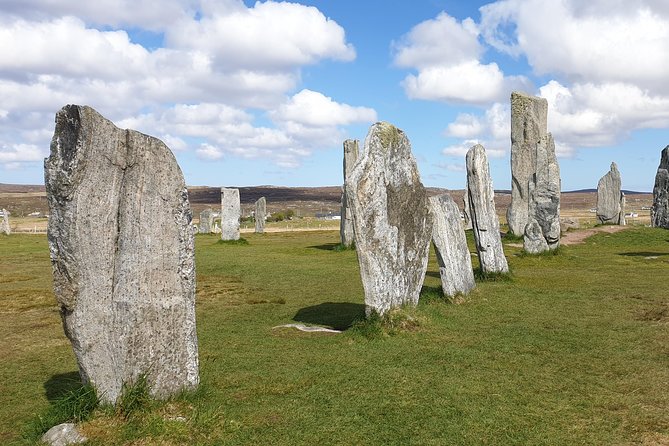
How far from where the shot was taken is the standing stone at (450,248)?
1351 centimetres

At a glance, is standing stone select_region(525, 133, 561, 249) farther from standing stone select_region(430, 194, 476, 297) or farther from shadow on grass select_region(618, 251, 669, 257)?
standing stone select_region(430, 194, 476, 297)

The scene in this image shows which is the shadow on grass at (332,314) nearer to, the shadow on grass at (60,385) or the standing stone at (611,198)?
the shadow on grass at (60,385)

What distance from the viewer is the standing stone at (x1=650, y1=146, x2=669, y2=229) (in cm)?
3189

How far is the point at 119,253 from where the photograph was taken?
6.66 meters

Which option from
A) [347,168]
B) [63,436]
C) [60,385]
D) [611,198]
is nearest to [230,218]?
[347,168]

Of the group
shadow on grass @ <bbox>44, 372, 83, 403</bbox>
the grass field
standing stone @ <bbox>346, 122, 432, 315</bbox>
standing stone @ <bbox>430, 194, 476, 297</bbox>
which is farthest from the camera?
standing stone @ <bbox>430, 194, 476, 297</bbox>

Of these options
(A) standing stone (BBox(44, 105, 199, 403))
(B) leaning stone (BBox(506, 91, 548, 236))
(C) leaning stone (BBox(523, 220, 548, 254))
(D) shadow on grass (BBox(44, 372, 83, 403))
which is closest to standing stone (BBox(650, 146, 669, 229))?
(B) leaning stone (BBox(506, 91, 548, 236))

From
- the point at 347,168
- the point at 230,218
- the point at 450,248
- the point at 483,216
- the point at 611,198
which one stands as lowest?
the point at 450,248

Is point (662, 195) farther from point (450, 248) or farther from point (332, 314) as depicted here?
→ point (332, 314)

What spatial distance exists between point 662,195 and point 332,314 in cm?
2710

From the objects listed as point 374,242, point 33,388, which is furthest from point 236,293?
point 33,388

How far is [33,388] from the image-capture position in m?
8.20

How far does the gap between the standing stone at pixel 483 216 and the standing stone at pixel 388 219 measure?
16.6 ft

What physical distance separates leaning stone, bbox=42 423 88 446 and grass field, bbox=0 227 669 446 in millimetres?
104
